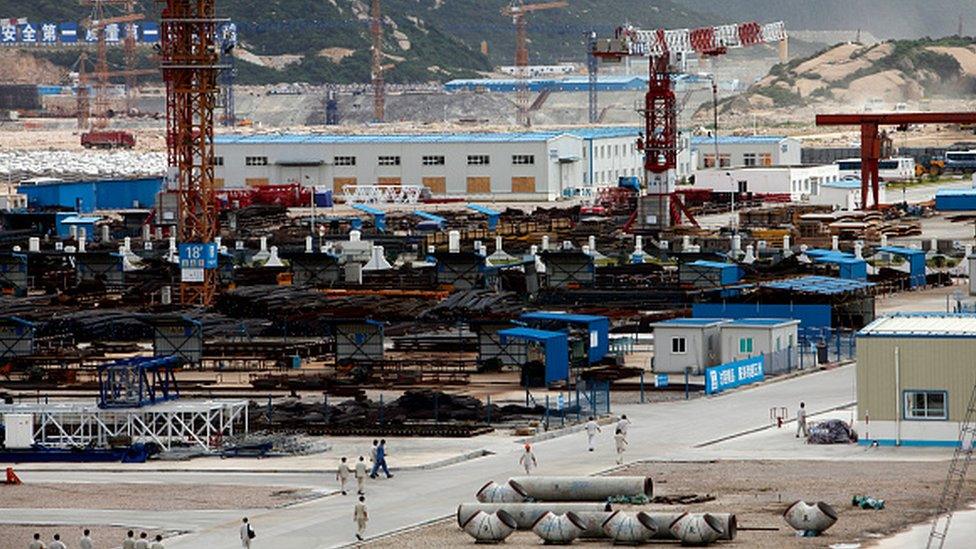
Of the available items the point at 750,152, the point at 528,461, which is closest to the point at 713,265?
the point at 528,461

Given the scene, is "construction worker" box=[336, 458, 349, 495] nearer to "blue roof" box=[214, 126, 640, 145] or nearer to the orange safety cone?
the orange safety cone

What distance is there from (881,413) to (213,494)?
14.8 meters

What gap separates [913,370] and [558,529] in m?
13.4

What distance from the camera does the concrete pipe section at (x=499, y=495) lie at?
45844 millimetres

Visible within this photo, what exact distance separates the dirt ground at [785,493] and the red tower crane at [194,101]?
3924cm

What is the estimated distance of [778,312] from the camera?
3014 inches

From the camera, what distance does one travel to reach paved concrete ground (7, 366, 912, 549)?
45.2 m

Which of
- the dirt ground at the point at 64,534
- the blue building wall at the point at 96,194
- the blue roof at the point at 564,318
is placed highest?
the blue building wall at the point at 96,194

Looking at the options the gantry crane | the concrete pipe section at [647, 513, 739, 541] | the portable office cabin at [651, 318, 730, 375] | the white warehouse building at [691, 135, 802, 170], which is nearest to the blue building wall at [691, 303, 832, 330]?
the portable office cabin at [651, 318, 730, 375]

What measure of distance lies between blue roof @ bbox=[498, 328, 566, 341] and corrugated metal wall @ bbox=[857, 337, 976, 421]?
52.0ft

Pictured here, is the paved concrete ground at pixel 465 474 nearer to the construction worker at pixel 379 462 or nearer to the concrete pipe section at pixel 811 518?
the construction worker at pixel 379 462

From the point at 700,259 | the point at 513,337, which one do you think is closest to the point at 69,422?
the point at 513,337

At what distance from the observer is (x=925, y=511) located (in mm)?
44500

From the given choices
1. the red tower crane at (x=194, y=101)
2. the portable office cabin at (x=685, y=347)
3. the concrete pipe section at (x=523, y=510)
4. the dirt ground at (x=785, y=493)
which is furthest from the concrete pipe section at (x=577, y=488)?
the red tower crane at (x=194, y=101)
